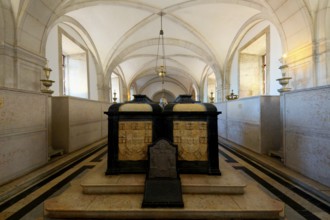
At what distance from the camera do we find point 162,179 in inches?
86.4

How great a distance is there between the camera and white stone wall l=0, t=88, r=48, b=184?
8.10 ft

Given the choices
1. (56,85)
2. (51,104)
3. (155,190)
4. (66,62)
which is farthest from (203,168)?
(66,62)

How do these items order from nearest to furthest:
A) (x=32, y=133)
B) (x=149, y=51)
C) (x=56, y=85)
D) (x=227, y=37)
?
(x=32, y=133) → (x=56, y=85) → (x=227, y=37) → (x=149, y=51)

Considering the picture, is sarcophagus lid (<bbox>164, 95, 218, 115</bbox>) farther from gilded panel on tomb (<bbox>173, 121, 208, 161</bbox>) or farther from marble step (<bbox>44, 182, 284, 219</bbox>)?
marble step (<bbox>44, 182, 284, 219</bbox>)

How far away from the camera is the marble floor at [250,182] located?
74.7 inches

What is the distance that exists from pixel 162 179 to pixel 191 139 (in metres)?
0.75

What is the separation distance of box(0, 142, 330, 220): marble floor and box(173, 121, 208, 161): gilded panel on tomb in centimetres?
89

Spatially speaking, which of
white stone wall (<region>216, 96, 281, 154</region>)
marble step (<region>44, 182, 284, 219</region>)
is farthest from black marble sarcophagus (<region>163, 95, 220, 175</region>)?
white stone wall (<region>216, 96, 281, 154</region>)

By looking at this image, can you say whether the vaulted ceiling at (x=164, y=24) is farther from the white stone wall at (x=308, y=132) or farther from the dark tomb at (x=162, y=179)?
the dark tomb at (x=162, y=179)

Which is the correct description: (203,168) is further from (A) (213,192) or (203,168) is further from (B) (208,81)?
(B) (208,81)

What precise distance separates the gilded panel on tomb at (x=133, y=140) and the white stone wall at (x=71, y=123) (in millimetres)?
2513

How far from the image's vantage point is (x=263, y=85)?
310 inches

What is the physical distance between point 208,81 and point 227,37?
248 inches

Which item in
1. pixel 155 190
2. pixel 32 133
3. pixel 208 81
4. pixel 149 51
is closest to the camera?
pixel 155 190
